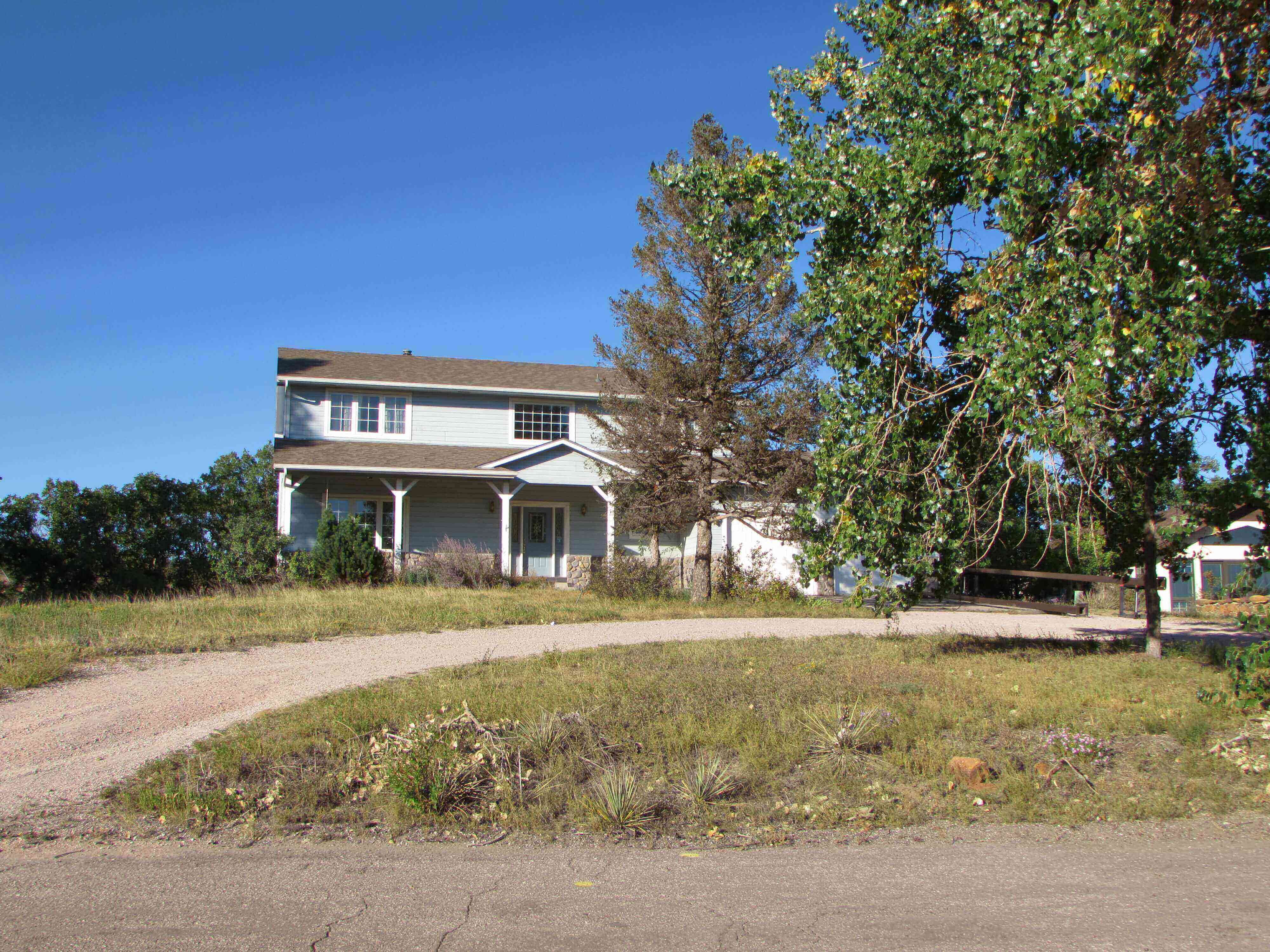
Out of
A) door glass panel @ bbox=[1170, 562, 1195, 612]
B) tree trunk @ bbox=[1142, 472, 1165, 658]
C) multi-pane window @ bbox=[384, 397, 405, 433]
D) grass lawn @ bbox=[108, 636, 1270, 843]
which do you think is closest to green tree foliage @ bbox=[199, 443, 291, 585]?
multi-pane window @ bbox=[384, 397, 405, 433]

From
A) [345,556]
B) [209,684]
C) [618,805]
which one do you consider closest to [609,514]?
[345,556]

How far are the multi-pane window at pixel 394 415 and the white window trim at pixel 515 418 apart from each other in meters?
2.85

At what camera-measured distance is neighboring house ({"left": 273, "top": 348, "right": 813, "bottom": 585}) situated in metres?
22.7

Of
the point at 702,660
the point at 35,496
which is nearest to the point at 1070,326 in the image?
the point at 702,660

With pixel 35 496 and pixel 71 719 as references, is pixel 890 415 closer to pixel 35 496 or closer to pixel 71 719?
pixel 71 719

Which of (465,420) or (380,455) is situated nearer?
(380,455)

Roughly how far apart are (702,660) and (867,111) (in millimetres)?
6543

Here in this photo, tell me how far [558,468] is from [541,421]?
288 cm

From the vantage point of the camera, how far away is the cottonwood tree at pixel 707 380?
17984 millimetres

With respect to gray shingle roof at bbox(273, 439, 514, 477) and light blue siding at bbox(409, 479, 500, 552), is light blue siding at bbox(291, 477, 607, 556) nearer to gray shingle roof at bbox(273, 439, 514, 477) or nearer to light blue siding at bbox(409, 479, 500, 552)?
light blue siding at bbox(409, 479, 500, 552)

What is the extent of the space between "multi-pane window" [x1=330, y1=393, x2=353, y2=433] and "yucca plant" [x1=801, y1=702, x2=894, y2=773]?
761 inches

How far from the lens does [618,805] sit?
18.8ft

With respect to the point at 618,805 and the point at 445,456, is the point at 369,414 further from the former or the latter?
the point at 618,805

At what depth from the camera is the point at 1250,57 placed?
895 cm
